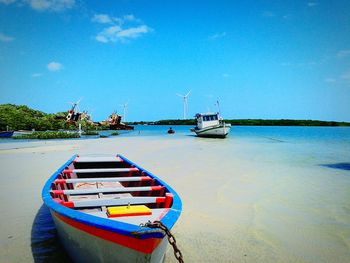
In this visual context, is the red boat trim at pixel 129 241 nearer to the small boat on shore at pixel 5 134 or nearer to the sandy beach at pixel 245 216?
the sandy beach at pixel 245 216

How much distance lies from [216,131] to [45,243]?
38.2 meters

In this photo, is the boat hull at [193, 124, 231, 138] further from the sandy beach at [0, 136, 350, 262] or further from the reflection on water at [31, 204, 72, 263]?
the reflection on water at [31, 204, 72, 263]

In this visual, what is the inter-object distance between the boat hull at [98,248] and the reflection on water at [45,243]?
1.02m

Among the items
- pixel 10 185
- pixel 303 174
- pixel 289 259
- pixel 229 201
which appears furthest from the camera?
pixel 303 174

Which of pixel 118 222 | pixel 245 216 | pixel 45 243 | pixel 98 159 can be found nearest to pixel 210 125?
pixel 98 159

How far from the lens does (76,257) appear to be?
4.15m

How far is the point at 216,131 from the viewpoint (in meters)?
42.4

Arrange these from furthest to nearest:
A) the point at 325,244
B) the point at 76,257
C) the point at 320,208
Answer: the point at 320,208 < the point at 325,244 < the point at 76,257

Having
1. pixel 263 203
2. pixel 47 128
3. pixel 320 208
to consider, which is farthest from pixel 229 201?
pixel 47 128

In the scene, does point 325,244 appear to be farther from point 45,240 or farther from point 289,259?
point 45,240

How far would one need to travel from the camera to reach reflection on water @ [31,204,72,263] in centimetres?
485

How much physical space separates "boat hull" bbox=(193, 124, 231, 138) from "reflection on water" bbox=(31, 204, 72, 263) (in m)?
36.2

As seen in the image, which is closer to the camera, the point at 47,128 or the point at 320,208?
the point at 320,208

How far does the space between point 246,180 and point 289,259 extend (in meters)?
6.82
